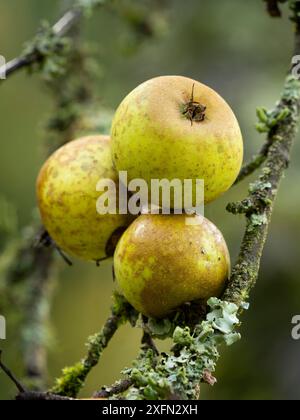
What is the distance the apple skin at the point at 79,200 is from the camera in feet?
4.74

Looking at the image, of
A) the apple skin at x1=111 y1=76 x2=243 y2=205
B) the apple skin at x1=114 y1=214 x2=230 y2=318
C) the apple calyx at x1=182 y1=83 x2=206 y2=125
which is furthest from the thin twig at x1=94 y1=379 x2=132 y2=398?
the apple calyx at x1=182 y1=83 x2=206 y2=125

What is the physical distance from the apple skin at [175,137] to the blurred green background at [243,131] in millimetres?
1300

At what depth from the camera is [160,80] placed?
1.32m

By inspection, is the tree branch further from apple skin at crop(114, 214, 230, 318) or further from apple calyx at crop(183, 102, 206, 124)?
apple calyx at crop(183, 102, 206, 124)

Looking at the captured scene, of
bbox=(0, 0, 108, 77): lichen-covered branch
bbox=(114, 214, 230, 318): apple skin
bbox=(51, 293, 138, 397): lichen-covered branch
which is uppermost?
bbox=(0, 0, 108, 77): lichen-covered branch

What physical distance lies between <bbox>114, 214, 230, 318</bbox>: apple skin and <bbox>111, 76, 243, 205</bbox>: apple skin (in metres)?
0.08

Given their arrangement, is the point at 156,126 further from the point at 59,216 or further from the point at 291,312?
the point at 291,312

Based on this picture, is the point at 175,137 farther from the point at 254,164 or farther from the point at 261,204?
the point at 254,164

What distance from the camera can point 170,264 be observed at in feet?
4.20

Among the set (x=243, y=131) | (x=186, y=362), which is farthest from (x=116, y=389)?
(x=243, y=131)

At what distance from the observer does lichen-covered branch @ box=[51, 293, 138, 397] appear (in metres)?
1.40

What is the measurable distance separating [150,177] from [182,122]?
11 centimetres

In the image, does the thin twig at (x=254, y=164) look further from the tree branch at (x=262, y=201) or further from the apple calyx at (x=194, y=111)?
the apple calyx at (x=194, y=111)
